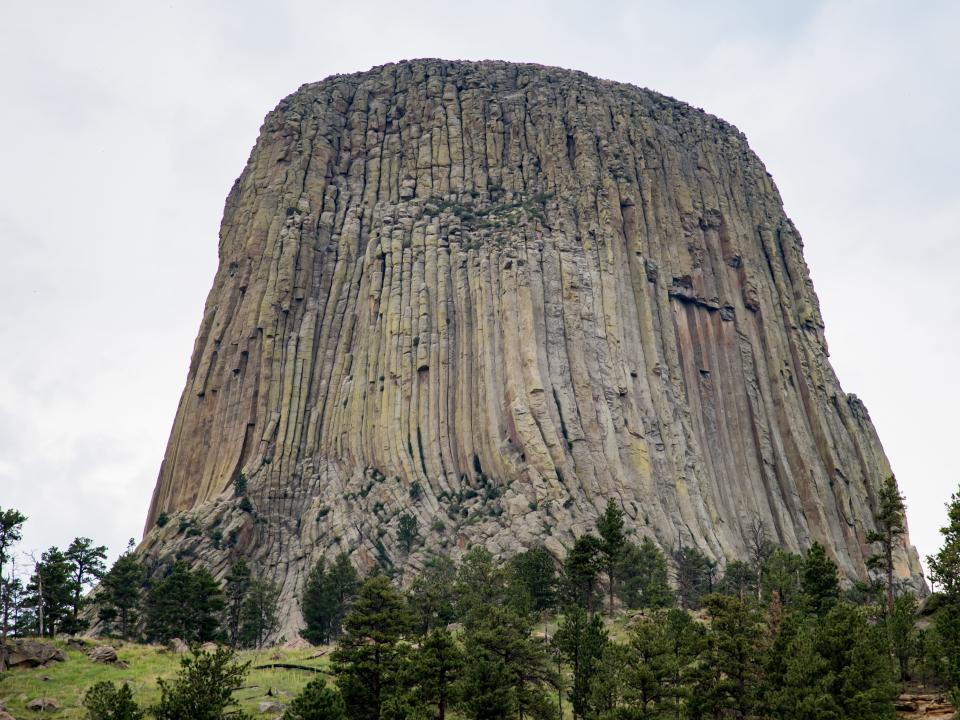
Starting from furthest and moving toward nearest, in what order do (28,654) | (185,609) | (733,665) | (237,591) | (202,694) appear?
(237,591)
(185,609)
(28,654)
(733,665)
(202,694)

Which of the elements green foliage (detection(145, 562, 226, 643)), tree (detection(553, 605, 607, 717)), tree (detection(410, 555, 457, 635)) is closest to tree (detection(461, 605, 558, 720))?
tree (detection(553, 605, 607, 717))

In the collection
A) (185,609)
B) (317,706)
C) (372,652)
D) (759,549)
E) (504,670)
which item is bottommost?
(317,706)

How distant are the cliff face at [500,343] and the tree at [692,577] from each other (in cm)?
625

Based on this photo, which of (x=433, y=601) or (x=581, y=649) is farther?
(x=433, y=601)

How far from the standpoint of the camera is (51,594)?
64.6 metres

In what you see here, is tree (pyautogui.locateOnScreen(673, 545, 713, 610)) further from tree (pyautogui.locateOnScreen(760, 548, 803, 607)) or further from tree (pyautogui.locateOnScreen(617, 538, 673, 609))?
tree (pyautogui.locateOnScreen(760, 548, 803, 607))

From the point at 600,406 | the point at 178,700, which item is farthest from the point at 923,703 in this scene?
the point at 600,406

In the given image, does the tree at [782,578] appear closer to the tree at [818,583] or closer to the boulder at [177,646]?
the tree at [818,583]

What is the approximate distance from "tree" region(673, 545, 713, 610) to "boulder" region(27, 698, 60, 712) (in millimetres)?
48921

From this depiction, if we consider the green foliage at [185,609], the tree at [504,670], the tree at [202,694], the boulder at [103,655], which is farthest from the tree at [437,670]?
the green foliage at [185,609]

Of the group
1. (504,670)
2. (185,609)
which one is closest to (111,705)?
(504,670)

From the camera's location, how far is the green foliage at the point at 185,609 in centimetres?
6912

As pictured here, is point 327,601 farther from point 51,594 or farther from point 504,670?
Answer: point 504,670

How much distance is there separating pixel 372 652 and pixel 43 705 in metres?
14.4
